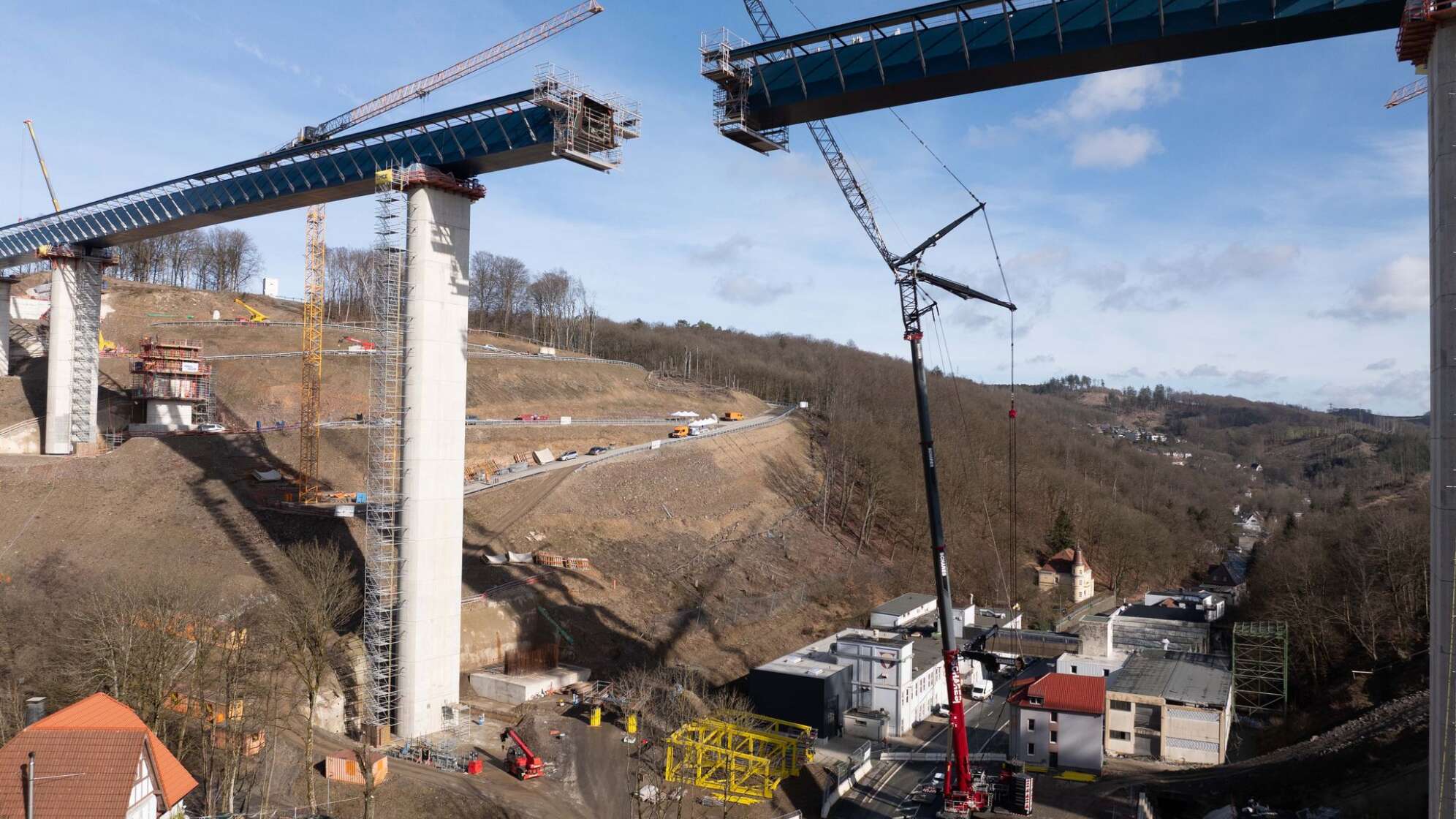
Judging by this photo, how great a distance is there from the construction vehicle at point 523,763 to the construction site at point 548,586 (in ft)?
0.38

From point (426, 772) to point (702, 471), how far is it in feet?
124

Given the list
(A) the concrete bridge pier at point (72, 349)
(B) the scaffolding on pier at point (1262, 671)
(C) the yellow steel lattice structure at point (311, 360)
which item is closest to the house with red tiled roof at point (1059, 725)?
(B) the scaffolding on pier at point (1262, 671)

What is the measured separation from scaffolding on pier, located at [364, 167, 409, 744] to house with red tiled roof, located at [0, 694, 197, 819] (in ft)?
37.3

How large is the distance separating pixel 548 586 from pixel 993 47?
29903 millimetres

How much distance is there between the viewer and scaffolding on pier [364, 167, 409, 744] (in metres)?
27.0

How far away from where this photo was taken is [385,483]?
27734mm

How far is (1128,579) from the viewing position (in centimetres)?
7512

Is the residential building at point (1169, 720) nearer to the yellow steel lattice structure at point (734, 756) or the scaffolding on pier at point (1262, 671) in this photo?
the scaffolding on pier at point (1262, 671)

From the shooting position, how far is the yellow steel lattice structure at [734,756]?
84.4 feet

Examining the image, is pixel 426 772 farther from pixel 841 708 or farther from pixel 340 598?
pixel 841 708

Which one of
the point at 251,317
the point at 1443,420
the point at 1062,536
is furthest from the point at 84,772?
the point at 1062,536

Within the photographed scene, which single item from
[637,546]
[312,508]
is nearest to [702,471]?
[637,546]

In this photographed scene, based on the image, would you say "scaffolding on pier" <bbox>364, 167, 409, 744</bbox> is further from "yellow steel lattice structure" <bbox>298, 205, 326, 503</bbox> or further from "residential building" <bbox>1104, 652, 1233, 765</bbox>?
"residential building" <bbox>1104, 652, 1233, 765</bbox>

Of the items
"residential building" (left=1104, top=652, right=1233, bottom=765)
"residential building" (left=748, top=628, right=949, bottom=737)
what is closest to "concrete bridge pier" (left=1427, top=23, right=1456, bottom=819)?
"residential building" (left=1104, top=652, right=1233, bottom=765)
